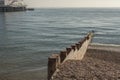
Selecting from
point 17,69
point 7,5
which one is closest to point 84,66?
point 17,69

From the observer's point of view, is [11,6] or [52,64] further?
[11,6]

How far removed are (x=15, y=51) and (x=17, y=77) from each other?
35.6ft

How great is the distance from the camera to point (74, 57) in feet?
57.6

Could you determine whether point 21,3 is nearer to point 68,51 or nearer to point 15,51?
point 15,51

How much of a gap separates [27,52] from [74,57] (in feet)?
42.0

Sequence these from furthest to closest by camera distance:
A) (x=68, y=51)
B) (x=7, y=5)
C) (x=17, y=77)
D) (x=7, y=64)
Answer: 1. (x=7, y=5)
2. (x=7, y=64)
3. (x=17, y=77)
4. (x=68, y=51)

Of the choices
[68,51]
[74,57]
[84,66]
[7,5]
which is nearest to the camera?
[84,66]

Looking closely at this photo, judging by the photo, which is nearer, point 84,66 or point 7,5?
point 84,66

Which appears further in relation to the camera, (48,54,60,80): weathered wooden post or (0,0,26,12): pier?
Answer: (0,0,26,12): pier

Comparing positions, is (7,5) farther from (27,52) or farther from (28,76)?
(28,76)

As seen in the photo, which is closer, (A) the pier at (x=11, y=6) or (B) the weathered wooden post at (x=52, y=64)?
(B) the weathered wooden post at (x=52, y=64)

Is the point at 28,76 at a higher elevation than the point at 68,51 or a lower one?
lower

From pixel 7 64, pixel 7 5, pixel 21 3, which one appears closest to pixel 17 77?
pixel 7 64

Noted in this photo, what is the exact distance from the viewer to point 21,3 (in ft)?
594
